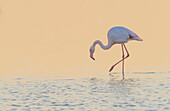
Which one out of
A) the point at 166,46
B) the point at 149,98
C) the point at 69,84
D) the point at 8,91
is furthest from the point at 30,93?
the point at 166,46

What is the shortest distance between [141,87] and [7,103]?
3735mm

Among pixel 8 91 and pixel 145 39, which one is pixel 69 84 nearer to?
pixel 8 91

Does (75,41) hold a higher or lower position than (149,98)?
higher

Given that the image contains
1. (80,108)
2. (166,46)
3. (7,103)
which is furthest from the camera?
(166,46)

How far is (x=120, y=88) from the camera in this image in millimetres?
12805

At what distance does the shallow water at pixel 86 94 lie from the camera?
991cm

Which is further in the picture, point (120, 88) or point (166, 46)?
point (166, 46)

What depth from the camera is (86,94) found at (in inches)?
460

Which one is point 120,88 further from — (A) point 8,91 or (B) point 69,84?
(A) point 8,91

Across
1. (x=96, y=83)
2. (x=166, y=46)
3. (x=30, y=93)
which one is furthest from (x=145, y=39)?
(x=30, y=93)

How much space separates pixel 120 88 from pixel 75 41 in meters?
20.0

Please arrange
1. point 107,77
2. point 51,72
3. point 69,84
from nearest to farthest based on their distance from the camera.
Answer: point 69,84, point 107,77, point 51,72

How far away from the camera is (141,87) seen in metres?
12.7

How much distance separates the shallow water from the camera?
390 inches
